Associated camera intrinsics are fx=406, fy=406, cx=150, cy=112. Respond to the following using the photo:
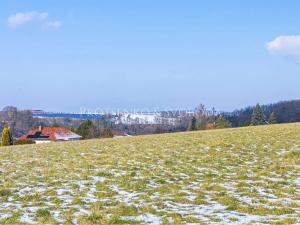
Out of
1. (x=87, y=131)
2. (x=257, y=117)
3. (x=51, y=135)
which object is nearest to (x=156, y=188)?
(x=87, y=131)

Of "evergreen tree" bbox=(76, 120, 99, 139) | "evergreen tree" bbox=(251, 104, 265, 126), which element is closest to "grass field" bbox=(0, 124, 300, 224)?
"evergreen tree" bbox=(76, 120, 99, 139)

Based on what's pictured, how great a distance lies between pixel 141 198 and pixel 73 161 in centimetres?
836

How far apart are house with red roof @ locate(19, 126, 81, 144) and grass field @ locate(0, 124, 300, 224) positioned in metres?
66.7

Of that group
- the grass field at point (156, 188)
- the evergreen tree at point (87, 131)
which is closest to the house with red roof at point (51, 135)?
the evergreen tree at point (87, 131)

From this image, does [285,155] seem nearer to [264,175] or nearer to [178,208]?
[264,175]

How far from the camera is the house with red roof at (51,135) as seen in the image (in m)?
86.2

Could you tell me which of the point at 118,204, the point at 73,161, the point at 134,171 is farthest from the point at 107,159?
the point at 118,204

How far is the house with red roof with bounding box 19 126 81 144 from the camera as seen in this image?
86162 mm

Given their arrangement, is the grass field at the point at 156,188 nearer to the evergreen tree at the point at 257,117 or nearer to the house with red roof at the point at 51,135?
the house with red roof at the point at 51,135

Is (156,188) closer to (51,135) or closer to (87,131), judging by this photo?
(87,131)

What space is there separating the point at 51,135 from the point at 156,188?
79952 mm

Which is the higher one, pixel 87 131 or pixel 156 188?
pixel 87 131

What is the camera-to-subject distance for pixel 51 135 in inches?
3516

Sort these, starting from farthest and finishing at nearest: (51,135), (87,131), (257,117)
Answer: (51,135) < (257,117) < (87,131)
